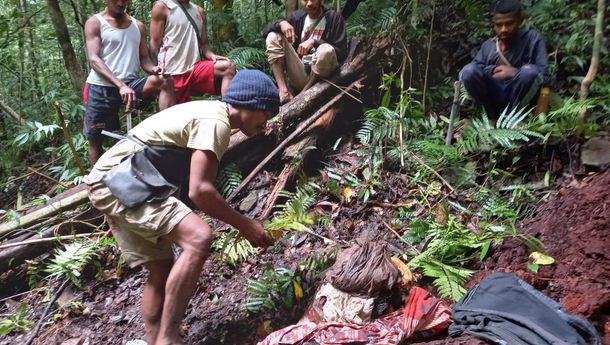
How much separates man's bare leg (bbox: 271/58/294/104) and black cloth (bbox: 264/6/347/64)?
0.30m

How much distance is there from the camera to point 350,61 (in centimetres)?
609

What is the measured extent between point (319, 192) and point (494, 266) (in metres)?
2.12

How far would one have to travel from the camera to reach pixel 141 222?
3012mm

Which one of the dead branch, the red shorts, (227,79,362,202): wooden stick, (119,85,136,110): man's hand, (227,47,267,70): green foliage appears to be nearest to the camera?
the dead branch

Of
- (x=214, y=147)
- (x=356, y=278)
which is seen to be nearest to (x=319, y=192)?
(x=356, y=278)

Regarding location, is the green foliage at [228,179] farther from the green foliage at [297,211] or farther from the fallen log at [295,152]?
the green foliage at [297,211]

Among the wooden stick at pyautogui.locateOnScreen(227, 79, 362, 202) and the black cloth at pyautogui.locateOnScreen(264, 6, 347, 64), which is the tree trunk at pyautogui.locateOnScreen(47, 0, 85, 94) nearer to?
the black cloth at pyautogui.locateOnScreen(264, 6, 347, 64)

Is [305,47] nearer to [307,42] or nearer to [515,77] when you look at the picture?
[307,42]

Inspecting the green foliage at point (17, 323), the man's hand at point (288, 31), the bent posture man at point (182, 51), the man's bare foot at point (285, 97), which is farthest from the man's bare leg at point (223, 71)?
the green foliage at point (17, 323)

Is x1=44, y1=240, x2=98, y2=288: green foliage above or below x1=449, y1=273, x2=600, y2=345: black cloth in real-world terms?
below

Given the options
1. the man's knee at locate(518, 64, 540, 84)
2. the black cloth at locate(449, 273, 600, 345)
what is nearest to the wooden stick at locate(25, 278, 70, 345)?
the black cloth at locate(449, 273, 600, 345)

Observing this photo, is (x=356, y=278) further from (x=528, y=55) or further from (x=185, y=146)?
(x=528, y=55)

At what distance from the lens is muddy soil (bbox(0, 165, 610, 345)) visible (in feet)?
Result: 9.78

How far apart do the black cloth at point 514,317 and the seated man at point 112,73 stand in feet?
12.6
